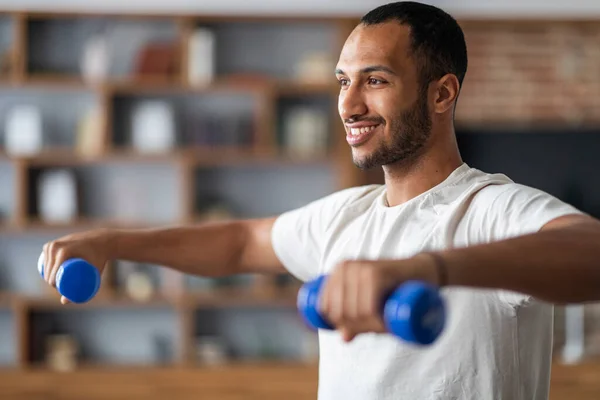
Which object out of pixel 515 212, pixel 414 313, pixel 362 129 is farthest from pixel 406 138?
pixel 414 313

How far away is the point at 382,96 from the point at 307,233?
0.36 meters

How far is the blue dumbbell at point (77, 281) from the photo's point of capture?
127 centimetres

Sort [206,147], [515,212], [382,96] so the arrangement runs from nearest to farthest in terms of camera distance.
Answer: [515,212] → [382,96] → [206,147]

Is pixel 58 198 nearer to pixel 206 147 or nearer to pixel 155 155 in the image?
pixel 155 155

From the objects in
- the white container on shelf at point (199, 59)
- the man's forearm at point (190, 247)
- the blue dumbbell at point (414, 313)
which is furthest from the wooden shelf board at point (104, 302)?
the blue dumbbell at point (414, 313)

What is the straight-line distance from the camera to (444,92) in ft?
4.67

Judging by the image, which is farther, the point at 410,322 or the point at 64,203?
the point at 64,203

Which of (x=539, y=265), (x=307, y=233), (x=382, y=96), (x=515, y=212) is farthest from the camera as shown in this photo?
(x=307, y=233)

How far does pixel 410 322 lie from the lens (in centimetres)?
77

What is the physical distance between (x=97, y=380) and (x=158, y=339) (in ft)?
1.41

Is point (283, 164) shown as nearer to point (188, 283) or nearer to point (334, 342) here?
point (188, 283)

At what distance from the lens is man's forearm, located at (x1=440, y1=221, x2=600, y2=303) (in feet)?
3.01

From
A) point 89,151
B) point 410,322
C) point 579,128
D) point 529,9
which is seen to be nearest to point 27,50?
point 89,151

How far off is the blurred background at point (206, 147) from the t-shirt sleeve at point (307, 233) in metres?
3.05
